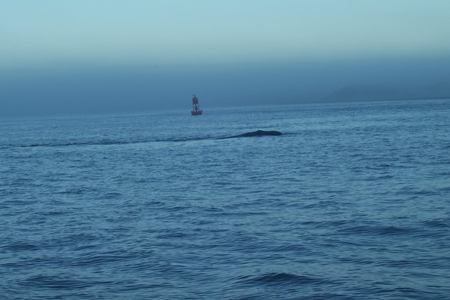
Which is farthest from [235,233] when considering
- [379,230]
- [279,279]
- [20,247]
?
[20,247]

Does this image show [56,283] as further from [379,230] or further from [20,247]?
[379,230]

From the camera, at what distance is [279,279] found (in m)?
14.6

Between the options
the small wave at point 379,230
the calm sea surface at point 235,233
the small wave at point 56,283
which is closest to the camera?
the calm sea surface at point 235,233

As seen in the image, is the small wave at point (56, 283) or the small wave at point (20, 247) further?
the small wave at point (20, 247)

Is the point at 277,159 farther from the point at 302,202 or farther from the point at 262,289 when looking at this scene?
the point at 262,289

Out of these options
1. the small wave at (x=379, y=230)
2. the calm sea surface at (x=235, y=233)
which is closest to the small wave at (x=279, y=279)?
the calm sea surface at (x=235, y=233)

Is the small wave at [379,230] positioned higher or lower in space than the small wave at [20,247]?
lower

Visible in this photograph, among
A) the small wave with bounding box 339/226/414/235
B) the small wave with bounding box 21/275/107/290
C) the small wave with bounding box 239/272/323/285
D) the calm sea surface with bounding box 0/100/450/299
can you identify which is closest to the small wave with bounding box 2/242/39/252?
the calm sea surface with bounding box 0/100/450/299

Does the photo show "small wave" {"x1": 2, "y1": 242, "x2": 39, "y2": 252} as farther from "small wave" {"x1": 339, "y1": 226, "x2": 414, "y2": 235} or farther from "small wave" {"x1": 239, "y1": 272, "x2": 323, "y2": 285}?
"small wave" {"x1": 339, "y1": 226, "x2": 414, "y2": 235}

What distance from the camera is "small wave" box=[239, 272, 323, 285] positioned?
14.4 m

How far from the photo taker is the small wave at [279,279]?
14.4 meters

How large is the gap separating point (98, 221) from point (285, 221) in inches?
253

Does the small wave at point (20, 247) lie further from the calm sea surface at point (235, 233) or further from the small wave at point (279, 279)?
the small wave at point (279, 279)

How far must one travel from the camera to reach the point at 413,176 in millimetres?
31875
